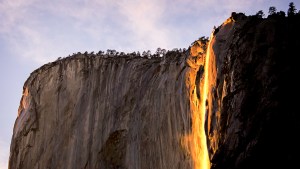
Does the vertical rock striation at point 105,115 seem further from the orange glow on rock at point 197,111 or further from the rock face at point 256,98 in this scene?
the rock face at point 256,98

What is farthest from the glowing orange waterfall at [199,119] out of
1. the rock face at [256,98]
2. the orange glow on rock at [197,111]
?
the rock face at [256,98]

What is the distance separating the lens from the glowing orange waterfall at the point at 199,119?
22663 millimetres

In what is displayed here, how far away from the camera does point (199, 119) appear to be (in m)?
23.7

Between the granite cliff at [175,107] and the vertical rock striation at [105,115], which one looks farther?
the vertical rock striation at [105,115]

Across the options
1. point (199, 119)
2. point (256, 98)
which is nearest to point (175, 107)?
point (199, 119)

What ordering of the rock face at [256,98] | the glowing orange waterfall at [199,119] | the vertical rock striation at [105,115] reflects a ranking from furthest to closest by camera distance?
the vertical rock striation at [105,115] → the glowing orange waterfall at [199,119] → the rock face at [256,98]

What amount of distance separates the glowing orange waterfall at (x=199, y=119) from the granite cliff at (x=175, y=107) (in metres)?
0.05

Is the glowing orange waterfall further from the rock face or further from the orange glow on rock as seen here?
the rock face

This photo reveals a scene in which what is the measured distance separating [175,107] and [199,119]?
2880 millimetres

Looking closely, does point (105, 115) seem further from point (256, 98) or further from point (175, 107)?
point (256, 98)

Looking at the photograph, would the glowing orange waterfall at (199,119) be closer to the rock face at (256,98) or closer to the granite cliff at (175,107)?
the granite cliff at (175,107)

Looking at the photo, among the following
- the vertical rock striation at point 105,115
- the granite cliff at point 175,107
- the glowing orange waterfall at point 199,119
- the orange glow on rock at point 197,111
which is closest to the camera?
the granite cliff at point 175,107

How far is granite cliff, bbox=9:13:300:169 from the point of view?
19.2m

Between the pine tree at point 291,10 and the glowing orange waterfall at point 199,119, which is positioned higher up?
the pine tree at point 291,10
